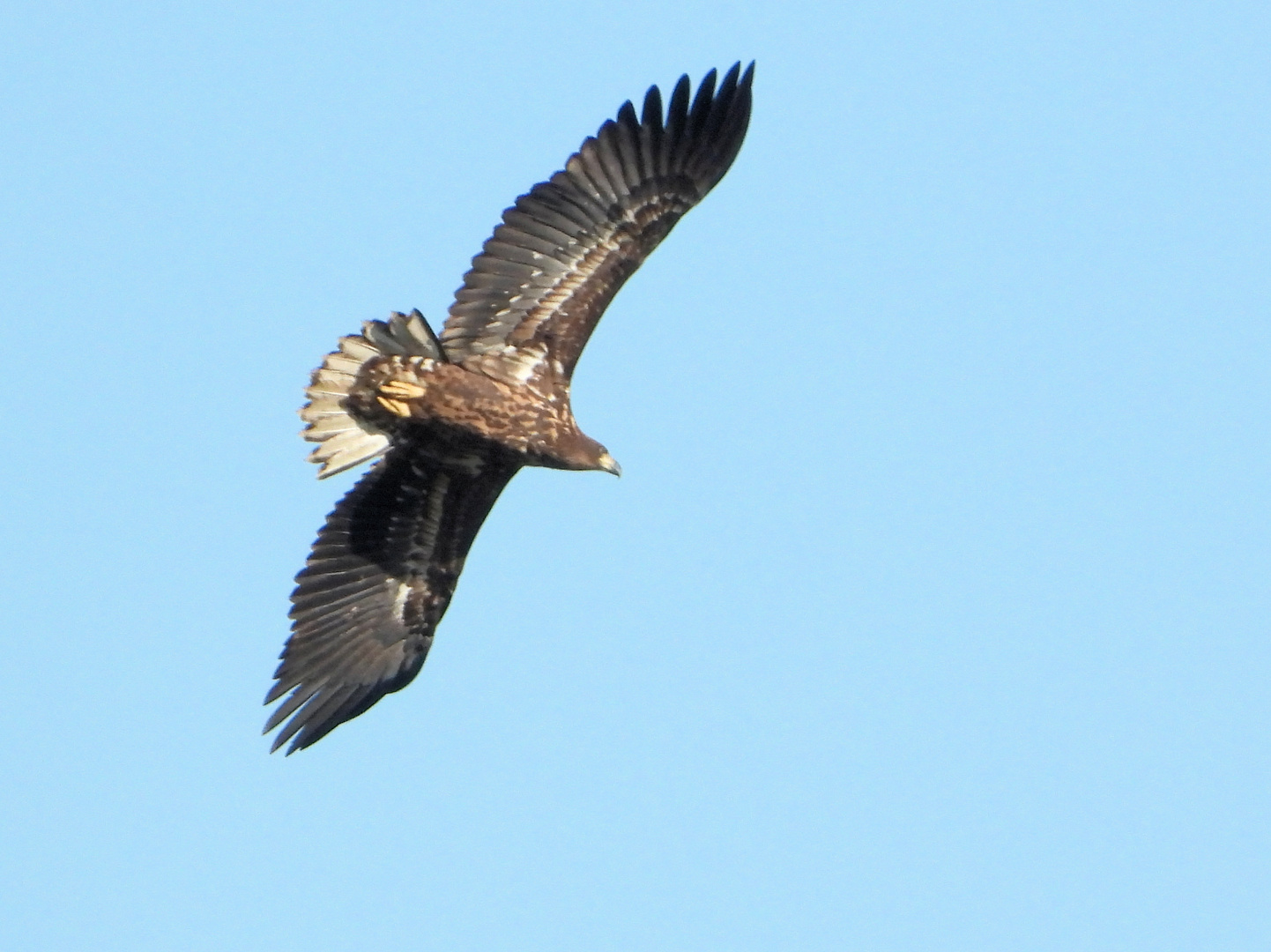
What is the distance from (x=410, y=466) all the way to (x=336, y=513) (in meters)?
0.48

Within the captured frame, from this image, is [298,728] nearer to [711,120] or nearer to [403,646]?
[403,646]

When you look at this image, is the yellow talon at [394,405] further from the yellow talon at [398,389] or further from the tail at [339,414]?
the tail at [339,414]

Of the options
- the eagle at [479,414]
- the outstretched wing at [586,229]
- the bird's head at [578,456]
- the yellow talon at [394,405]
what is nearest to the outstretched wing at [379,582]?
the eagle at [479,414]

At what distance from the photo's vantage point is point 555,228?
441 inches

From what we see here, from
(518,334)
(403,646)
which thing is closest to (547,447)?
(518,334)

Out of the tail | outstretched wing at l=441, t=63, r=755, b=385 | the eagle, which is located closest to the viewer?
the tail

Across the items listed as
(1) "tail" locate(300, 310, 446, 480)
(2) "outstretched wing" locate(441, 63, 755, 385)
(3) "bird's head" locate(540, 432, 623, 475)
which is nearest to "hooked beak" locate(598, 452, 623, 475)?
(3) "bird's head" locate(540, 432, 623, 475)

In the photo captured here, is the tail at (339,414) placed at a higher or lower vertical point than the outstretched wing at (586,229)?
lower

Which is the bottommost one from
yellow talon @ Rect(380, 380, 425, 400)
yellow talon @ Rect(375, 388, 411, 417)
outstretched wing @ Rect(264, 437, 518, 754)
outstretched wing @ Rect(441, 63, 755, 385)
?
outstretched wing @ Rect(264, 437, 518, 754)

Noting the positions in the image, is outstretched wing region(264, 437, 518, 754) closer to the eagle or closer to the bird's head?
the eagle

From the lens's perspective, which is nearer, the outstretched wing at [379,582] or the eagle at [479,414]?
the eagle at [479,414]

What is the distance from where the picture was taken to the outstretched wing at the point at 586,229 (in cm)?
1112

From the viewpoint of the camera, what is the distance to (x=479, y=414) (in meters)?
10.8

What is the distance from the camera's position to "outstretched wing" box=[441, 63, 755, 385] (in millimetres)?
11117
